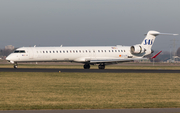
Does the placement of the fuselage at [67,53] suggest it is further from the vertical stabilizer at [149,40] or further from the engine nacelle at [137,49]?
the vertical stabilizer at [149,40]

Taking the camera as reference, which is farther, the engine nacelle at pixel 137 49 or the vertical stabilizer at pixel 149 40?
the vertical stabilizer at pixel 149 40

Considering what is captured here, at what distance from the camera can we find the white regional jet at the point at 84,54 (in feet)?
→ 136

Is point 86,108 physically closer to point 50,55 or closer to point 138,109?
point 138,109

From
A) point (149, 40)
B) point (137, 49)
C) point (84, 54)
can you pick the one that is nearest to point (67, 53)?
point (84, 54)

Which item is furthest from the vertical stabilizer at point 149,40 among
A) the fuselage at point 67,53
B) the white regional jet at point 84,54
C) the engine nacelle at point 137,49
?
the fuselage at point 67,53

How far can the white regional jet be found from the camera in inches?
1634

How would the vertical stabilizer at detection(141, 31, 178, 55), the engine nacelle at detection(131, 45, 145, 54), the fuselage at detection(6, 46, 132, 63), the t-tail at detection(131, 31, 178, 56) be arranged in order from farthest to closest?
the vertical stabilizer at detection(141, 31, 178, 55) → the t-tail at detection(131, 31, 178, 56) → the engine nacelle at detection(131, 45, 145, 54) → the fuselage at detection(6, 46, 132, 63)

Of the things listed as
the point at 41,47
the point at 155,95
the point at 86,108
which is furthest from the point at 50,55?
the point at 86,108

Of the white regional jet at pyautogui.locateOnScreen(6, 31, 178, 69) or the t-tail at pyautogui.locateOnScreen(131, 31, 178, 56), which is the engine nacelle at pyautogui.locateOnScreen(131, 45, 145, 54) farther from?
the t-tail at pyautogui.locateOnScreen(131, 31, 178, 56)

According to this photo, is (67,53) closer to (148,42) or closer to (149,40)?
(148,42)

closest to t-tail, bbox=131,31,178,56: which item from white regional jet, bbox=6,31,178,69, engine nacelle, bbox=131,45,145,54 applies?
white regional jet, bbox=6,31,178,69

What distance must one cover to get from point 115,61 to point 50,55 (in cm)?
960

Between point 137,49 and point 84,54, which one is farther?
point 137,49

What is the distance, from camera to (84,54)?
43.4 meters
